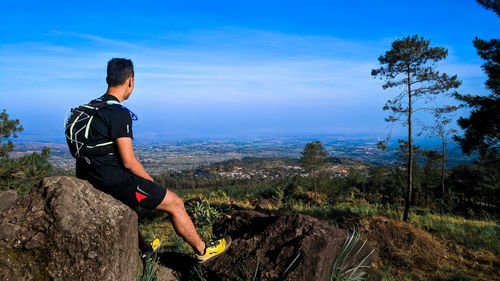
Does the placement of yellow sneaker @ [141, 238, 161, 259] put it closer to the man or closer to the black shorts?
the man

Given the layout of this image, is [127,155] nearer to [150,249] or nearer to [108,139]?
[108,139]

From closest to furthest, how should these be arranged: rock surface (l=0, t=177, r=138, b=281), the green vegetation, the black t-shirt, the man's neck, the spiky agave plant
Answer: rock surface (l=0, t=177, r=138, b=281) < the black t-shirt < the man's neck < the spiky agave plant < the green vegetation

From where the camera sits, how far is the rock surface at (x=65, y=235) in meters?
2.21

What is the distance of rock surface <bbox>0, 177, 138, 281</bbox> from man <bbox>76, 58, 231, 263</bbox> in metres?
0.15

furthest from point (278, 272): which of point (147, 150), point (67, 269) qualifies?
point (147, 150)

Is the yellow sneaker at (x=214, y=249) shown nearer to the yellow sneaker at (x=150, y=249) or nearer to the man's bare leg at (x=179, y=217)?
the man's bare leg at (x=179, y=217)

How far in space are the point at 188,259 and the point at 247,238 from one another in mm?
926

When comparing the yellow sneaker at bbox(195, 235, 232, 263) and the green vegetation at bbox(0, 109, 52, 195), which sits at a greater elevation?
the yellow sneaker at bbox(195, 235, 232, 263)

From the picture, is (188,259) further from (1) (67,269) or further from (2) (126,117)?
(2) (126,117)

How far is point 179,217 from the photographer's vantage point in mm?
2943

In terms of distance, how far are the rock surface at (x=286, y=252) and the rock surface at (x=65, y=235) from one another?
3.56 ft

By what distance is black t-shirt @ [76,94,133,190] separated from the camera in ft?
8.62

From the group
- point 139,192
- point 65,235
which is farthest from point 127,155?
point 65,235

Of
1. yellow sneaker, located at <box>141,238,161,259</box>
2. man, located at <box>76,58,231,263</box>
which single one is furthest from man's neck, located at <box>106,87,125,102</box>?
yellow sneaker, located at <box>141,238,161,259</box>
